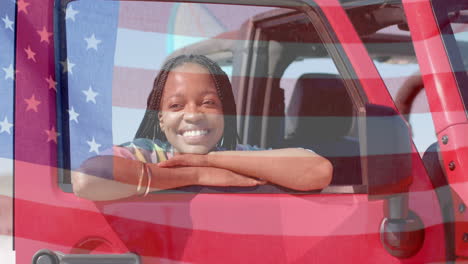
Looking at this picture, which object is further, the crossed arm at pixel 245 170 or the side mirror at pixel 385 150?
the crossed arm at pixel 245 170

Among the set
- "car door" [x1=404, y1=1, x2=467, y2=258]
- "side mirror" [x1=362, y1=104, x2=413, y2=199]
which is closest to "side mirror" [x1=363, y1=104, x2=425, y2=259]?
"side mirror" [x1=362, y1=104, x2=413, y2=199]

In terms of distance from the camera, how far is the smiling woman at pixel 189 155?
158cm

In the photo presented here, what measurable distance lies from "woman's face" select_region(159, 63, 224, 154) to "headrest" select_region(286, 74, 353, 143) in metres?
0.47

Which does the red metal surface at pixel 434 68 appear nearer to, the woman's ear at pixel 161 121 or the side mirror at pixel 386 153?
the side mirror at pixel 386 153

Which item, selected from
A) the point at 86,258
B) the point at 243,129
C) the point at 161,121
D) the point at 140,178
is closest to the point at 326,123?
the point at 243,129

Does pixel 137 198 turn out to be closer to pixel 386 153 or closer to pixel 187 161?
pixel 187 161

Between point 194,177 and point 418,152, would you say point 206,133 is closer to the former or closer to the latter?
point 194,177

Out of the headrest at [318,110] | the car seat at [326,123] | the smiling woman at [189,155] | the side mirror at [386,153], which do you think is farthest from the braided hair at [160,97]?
the side mirror at [386,153]

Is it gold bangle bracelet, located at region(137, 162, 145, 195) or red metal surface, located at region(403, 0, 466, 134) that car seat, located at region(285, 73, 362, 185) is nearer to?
red metal surface, located at region(403, 0, 466, 134)

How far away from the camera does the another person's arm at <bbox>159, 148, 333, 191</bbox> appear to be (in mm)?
1702

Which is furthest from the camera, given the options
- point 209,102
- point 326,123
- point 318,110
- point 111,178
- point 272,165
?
point 318,110

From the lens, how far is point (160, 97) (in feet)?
5.98

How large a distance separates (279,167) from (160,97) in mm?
395

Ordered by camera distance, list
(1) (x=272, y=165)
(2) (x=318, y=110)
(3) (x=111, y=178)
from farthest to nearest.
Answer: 1. (2) (x=318, y=110)
2. (1) (x=272, y=165)
3. (3) (x=111, y=178)
